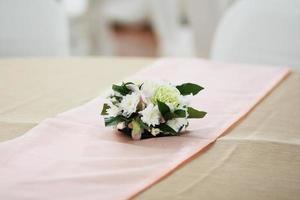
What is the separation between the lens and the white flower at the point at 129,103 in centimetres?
117

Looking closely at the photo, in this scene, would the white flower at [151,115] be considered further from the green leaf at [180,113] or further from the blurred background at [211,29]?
the blurred background at [211,29]

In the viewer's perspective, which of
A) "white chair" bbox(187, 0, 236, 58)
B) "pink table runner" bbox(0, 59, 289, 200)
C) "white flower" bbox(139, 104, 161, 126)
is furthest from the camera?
"white chair" bbox(187, 0, 236, 58)

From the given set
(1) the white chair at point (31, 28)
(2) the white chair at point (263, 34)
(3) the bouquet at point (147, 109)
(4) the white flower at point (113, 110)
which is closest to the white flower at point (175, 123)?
(3) the bouquet at point (147, 109)

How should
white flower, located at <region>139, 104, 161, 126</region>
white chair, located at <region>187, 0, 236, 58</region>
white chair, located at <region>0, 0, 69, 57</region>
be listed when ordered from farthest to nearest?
white chair, located at <region>187, 0, 236, 58</region> → white chair, located at <region>0, 0, 69, 57</region> → white flower, located at <region>139, 104, 161, 126</region>

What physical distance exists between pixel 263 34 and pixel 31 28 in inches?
39.0

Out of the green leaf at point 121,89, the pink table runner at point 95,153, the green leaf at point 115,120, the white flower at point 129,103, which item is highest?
the green leaf at point 121,89

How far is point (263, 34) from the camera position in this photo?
2133 millimetres

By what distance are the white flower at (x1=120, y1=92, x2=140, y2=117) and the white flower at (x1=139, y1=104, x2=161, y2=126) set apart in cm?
2

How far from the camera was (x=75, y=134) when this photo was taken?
1247mm

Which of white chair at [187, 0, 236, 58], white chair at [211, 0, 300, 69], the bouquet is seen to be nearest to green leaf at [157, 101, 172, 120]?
the bouquet

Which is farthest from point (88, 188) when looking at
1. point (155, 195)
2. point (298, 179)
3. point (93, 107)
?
point (93, 107)

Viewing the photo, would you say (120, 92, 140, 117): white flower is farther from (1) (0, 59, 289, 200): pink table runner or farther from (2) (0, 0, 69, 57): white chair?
(2) (0, 0, 69, 57): white chair

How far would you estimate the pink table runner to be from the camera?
985mm

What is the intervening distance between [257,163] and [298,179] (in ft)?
0.30
